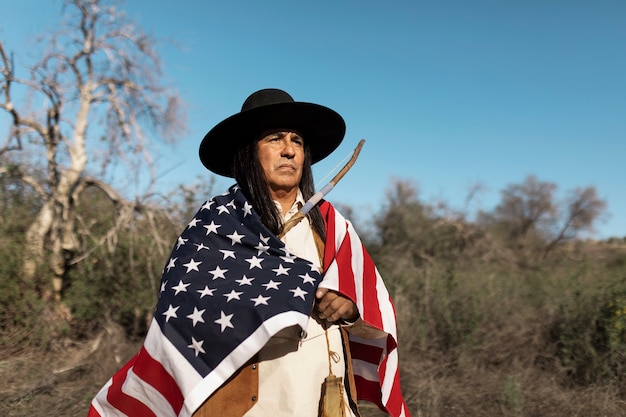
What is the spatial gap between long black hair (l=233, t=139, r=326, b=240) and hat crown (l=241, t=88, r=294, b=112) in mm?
188

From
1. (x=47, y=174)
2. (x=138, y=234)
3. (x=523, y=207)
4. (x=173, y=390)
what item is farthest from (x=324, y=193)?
(x=523, y=207)

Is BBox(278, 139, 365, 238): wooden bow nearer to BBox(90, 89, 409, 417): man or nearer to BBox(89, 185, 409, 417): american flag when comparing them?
BBox(90, 89, 409, 417): man

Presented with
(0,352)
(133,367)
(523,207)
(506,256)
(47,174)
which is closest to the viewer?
(133,367)

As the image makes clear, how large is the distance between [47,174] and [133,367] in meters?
6.52

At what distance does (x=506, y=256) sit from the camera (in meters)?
13.2

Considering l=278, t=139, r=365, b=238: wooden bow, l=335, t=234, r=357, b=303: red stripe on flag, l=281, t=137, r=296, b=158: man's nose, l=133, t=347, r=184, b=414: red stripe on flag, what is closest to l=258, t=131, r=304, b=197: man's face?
l=281, t=137, r=296, b=158: man's nose

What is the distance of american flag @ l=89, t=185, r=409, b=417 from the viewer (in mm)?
1969

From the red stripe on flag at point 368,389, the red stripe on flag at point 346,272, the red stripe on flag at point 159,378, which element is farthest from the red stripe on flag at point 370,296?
the red stripe on flag at point 159,378

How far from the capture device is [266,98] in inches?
101

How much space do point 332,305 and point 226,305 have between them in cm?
44

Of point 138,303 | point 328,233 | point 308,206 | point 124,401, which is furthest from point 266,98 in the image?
point 138,303

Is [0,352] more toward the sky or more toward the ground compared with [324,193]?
more toward the ground

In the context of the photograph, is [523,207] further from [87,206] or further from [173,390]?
[173,390]

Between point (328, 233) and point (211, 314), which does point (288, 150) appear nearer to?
point (328, 233)
